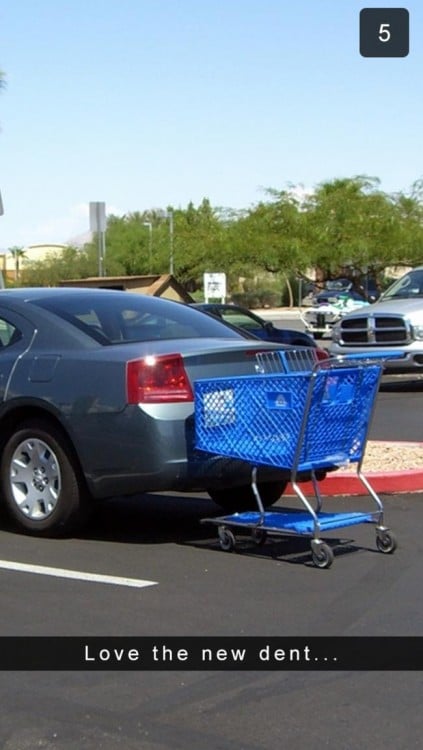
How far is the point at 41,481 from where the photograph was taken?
8.41m

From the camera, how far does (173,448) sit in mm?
7891

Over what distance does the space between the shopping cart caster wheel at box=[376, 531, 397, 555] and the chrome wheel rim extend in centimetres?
206

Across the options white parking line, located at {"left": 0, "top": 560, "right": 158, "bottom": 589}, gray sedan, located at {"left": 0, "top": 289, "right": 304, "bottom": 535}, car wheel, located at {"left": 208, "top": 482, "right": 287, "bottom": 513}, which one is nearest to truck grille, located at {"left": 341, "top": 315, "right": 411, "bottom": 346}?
car wheel, located at {"left": 208, "top": 482, "right": 287, "bottom": 513}

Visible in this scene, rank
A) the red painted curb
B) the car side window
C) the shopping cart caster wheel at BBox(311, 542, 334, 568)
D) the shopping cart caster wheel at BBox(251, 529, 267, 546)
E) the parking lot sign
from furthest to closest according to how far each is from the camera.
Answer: the parking lot sign → the red painted curb → the car side window → the shopping cart caster wheel at BBox(251, 529, 267, 546) → the shopping cart caster wheel at BBox(311, 542, 334, 568)

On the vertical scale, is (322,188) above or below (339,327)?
above

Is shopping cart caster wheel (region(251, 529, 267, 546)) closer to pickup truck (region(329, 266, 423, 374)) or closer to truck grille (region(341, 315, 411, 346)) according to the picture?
pickup truck (region(329, 266, 423, 374))

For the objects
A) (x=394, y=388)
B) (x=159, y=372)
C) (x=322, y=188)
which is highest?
(x=322, y=188)

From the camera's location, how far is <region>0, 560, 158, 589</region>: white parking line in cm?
722

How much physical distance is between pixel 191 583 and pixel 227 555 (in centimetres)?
80

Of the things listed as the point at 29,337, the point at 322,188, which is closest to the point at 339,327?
the point at 29,337

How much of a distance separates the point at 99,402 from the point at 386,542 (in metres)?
1.98
